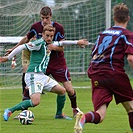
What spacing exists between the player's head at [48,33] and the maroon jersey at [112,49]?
1994 mm

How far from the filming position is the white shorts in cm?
954

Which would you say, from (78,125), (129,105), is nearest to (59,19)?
(129,105)

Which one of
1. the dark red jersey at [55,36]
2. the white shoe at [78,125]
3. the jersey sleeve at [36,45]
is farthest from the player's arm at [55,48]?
the white shoe at [78,125]

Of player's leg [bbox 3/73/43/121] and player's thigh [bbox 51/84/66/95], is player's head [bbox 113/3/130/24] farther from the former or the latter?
player's thigh [bbox 51/84/66/95]

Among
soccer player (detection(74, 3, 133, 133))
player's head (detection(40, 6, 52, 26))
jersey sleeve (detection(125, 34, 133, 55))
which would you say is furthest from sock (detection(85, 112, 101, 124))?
player's head (detection(40, 6, 52, 26))

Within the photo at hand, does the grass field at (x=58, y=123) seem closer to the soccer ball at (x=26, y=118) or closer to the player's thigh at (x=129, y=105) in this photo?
the soccer ball at (x=26, y=118)

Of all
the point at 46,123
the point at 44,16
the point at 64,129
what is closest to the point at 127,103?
the point at 64,129

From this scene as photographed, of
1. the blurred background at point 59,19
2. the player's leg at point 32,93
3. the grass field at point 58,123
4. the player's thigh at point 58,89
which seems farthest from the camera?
the blurred background at point 59,19

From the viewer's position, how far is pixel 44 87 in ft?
32.0

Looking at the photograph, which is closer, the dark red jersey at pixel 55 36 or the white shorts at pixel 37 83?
the white shorts at pixel 37 83

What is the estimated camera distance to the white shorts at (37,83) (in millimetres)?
9539

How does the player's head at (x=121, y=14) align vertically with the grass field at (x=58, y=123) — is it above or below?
above

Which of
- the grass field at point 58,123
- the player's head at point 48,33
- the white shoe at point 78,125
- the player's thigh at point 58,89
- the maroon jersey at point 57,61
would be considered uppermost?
the player's head at point 48,33

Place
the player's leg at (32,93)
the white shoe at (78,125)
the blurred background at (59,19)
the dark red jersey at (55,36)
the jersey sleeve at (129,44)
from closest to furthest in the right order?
the white shoe at (78,125), the jersey sleeve at (129,44), the player's leg at (32,93), the dark red jersey at (55,36), the blurred background at (59,19)
